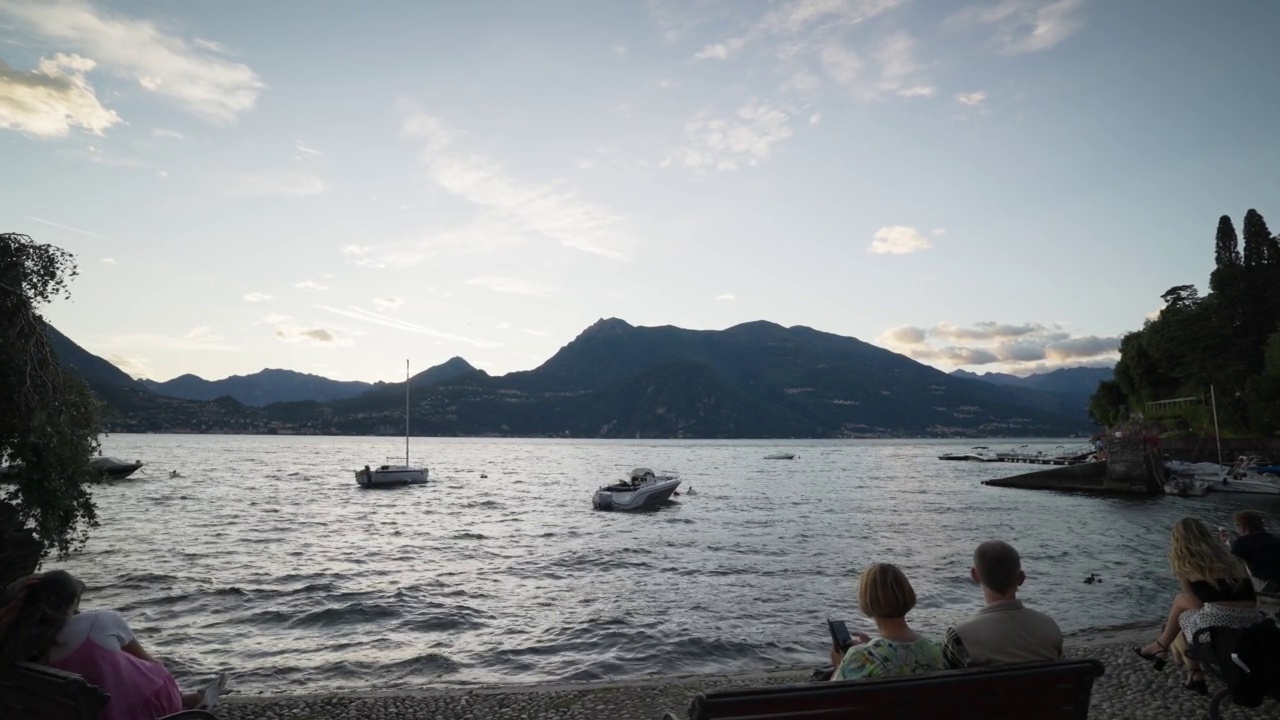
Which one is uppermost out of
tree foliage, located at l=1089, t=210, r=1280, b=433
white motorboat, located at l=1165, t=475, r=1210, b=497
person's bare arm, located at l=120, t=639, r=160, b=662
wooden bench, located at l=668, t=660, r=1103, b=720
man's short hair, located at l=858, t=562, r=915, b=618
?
tree foliage, located at l=1089, t=210, r=1280, b=433

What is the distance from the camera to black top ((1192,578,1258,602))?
20.3 feet

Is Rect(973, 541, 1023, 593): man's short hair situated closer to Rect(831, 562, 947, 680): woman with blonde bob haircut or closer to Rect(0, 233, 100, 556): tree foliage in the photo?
Rect(831, 562, 947, 680): woman with blonde bob haircut

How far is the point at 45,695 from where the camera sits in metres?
4.47

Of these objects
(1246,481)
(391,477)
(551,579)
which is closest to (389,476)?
(391,477)

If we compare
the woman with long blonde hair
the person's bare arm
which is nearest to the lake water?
the person's bare arm

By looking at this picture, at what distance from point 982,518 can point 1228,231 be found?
87343 millimetres

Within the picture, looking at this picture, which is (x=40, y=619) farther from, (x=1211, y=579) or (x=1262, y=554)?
(x=1262, y=554)

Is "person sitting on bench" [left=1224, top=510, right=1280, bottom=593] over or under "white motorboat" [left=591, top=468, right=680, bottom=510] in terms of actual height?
over

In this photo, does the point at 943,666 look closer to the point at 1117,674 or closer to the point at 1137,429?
the point at 1117,674

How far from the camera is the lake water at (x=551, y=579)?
13602 mm

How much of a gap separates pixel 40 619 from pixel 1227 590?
918cm

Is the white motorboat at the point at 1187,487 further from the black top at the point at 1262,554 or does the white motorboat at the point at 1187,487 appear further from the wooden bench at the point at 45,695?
the wooden bench at the point at 45,695

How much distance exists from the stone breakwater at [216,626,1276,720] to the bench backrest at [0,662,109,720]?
14.0ft

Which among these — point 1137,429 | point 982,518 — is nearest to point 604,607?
point 982,518
